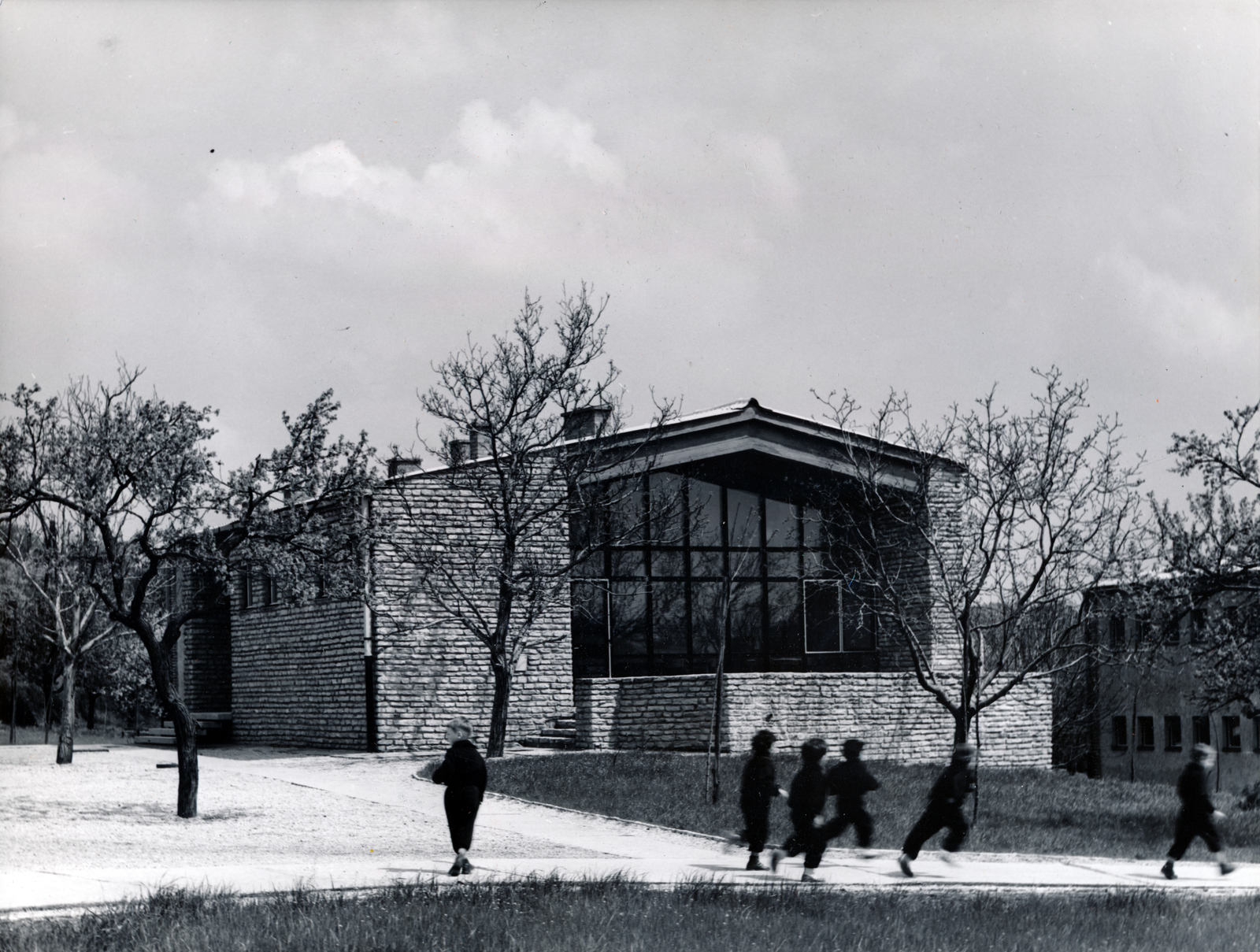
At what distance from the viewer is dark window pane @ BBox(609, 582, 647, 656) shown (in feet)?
89.7

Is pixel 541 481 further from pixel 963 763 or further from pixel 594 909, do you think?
pixel 594 909

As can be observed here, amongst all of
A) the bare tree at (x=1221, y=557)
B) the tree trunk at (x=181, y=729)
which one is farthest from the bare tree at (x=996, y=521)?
the tree trunk at (x=181, y=729)

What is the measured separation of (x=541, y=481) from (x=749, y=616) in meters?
6.23

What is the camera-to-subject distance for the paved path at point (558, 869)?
38.3ft

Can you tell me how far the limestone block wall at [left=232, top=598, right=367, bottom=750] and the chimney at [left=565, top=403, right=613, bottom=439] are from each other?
4.97 meters

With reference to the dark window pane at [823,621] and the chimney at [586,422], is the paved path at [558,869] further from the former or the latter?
the dark window pane at [823,621]

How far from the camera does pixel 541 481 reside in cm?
2422

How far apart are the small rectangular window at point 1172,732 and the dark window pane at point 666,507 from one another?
85.0 ft

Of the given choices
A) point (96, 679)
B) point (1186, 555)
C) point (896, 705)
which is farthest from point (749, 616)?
point (96, 679)

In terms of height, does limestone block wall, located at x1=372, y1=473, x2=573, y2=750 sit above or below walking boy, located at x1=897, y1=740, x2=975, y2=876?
above

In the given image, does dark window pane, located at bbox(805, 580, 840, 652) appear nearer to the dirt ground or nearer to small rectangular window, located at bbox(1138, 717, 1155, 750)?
the dirt ground

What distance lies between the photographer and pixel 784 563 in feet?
93.6

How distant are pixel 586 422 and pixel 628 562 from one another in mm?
3876

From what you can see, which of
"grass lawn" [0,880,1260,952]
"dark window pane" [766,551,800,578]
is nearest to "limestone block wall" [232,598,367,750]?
"dark window pane" [766,551,800,578]
